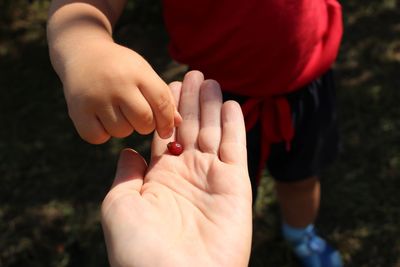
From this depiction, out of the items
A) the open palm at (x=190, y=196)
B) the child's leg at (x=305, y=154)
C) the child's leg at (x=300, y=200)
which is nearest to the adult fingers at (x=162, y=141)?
the open palm at (x=190, y=196)

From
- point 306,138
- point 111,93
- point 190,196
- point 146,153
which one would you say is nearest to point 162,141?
point 190,196

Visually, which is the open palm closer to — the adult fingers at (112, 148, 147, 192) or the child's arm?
the adult fingers at (112, 148, 147, 192)

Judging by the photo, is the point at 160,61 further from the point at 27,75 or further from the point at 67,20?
the point at 67,20

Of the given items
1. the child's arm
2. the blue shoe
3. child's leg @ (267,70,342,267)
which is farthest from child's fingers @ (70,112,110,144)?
the blue shoe

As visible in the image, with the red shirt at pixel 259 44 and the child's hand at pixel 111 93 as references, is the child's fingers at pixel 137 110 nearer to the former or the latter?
the child's hand at pixel 111 93

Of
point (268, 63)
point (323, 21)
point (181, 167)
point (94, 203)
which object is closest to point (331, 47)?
point (323, 21)

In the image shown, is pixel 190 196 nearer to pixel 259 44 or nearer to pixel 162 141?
pixel 162 141
